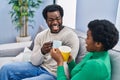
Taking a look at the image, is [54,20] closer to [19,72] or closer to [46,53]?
[46,53]

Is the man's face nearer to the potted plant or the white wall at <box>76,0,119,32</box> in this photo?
the white wall at <box>76,0,119,32</box>

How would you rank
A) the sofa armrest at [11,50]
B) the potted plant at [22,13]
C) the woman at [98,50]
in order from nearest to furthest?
1. the woman at [98,50]
2. the sofa armrest at [11,50]
3. the potted plant at [22,13]

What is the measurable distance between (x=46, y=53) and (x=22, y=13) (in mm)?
1426

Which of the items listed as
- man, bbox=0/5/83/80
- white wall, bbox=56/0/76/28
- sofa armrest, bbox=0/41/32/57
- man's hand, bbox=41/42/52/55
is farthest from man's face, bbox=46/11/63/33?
white wall, bbox=56/0/76/28

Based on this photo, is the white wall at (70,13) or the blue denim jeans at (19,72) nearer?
the blue denim jeans at (19,72)

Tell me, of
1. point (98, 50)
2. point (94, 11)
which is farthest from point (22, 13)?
point (98, 50)

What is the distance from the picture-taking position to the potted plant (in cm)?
309

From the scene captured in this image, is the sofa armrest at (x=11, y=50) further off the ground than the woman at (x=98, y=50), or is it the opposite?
the woman at (x=98, y=50)

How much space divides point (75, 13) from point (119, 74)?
145cm

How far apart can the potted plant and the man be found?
1299mm

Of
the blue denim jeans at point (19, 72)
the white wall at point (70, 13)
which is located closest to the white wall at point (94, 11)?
the white wall at point (70, 13)

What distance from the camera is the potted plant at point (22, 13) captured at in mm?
3086

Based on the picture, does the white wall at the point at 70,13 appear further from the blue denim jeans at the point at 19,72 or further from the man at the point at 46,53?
the blue denim jeans at the point at 19,72

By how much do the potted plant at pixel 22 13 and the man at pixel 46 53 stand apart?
1.30m
